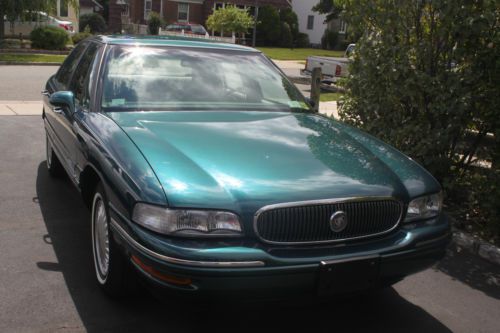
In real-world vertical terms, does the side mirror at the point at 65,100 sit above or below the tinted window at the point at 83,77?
below

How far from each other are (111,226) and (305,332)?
129 cm

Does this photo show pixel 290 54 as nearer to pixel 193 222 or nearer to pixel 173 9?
pixel 173 9

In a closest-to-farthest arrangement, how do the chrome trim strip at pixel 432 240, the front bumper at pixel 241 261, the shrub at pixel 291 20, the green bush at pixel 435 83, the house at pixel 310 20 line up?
the front bumper at pixel 241 261, the chrome trim strip at pixel 432 240, the green bush at pixel 435 83, the shrub at pixel 291 20, the house at pixel 310 20

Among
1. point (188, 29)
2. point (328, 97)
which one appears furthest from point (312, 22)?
point (328, 97)

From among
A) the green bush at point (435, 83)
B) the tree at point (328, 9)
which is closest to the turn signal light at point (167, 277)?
the green bush at point (435, 83)

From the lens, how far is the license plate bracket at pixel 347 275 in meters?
2.88

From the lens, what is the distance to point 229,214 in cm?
285

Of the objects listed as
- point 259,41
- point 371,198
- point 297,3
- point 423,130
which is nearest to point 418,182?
point 371,198

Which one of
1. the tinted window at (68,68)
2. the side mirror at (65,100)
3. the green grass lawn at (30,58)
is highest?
the tinted window at (68,68)

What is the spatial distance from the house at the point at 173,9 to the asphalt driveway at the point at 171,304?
140ft

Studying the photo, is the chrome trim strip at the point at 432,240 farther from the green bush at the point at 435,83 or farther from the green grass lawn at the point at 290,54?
the green grass lawn at the point at 290,54

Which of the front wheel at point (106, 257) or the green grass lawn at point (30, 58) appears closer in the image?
the front wheel at point (106, 257)

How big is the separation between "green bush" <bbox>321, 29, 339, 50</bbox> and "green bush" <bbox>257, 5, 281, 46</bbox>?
469 cm

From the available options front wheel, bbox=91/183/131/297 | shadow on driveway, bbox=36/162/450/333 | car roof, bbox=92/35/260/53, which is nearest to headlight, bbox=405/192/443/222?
shadow on driveway, bbox=36/162/450/333
